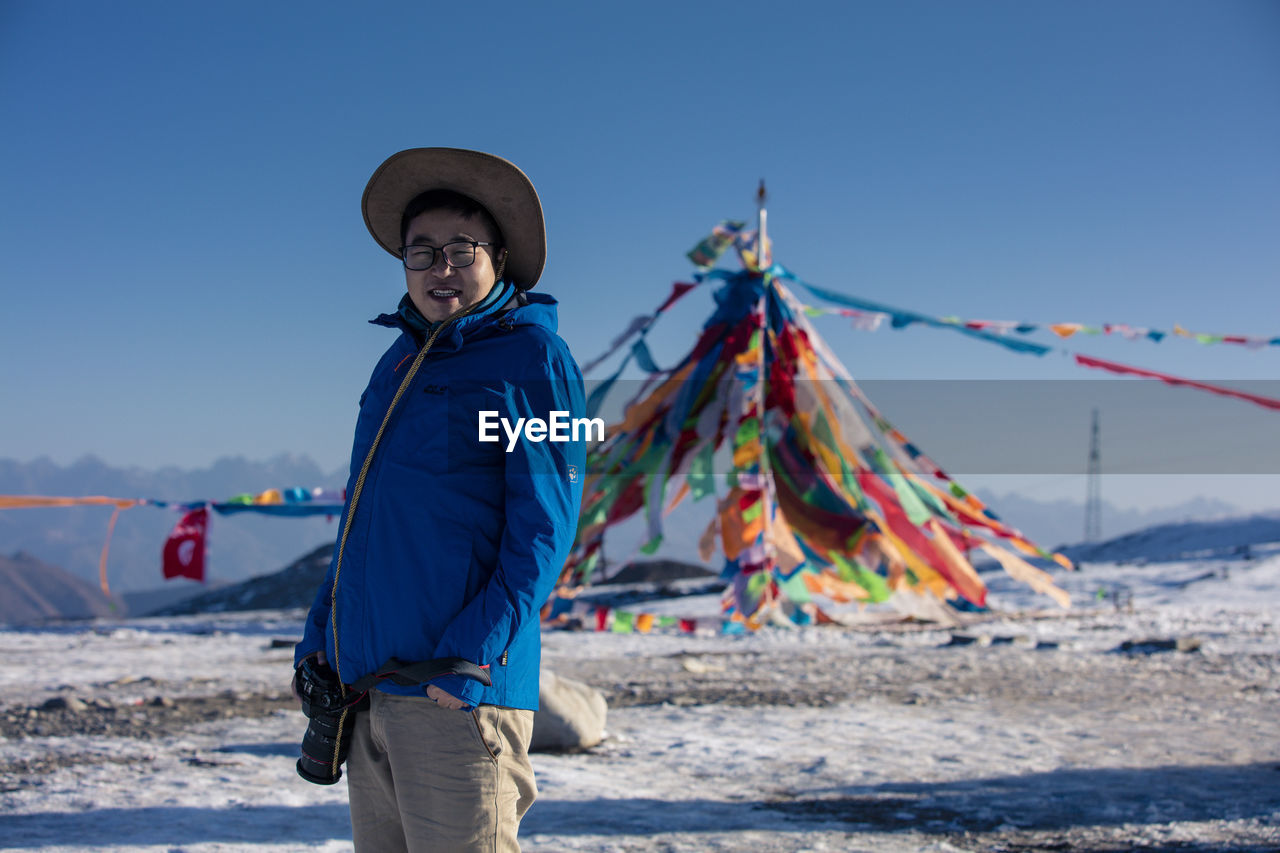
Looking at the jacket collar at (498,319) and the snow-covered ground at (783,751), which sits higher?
the jacket collar at (498,319)

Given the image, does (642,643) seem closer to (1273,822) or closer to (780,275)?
(780,275)

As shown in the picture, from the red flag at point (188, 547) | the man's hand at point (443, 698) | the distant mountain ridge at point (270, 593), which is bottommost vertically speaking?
the distant mountain ridge at point (270, 593)

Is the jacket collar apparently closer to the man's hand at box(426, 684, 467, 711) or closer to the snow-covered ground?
the man's hand at box(426, 684, 467, 711)

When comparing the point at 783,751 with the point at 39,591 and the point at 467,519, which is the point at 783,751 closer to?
the point at 467,519

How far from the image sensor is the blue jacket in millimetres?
1601

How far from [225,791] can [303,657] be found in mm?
2247

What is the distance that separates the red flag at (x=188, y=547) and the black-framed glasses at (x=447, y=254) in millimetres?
9195

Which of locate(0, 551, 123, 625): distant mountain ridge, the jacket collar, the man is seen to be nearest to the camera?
the man

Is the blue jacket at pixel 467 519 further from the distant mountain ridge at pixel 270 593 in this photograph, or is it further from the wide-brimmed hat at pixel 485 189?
the distant mountain ridge at pixel 270 593

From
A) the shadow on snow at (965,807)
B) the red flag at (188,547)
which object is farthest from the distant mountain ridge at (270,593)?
the shadow on snow at (965,807)

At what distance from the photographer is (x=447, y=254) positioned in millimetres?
1819

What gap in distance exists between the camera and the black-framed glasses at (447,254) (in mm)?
1816

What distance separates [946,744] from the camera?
4.69 metres

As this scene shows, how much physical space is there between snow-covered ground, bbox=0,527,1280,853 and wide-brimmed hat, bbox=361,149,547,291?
6.61 ft
